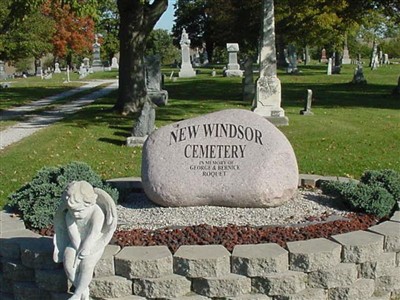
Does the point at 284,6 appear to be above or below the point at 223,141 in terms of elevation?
above

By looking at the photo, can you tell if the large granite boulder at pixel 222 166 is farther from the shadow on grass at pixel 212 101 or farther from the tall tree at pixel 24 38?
the tall tree at pixel 24 38

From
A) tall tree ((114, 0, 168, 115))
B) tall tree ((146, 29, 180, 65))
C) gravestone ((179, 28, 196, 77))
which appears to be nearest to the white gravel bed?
tall tree ((114, 0, 168, 115))

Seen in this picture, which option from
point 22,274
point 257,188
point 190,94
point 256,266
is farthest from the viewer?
point 190,94

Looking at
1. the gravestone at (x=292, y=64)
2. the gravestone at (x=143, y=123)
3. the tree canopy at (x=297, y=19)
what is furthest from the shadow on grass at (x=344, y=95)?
the gravestone at (x=292, y=64)

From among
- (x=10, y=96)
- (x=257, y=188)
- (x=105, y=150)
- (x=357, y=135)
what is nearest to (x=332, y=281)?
(x=257, y=188)

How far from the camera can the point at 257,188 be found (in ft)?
21.9

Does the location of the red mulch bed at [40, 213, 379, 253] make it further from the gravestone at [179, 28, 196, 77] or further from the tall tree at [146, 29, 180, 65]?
the tall tree at [146, 29, 180, 65]

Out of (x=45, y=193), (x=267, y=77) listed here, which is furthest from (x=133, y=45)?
(x=45, y=193)

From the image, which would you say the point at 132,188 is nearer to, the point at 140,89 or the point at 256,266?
the point at 256,266

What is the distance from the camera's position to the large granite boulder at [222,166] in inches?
265

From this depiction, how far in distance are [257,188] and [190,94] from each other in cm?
1906

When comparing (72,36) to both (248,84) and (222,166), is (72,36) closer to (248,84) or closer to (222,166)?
(248,84)

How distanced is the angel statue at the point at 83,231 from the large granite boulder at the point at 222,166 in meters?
2.11

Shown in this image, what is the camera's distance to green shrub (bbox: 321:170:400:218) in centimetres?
659
